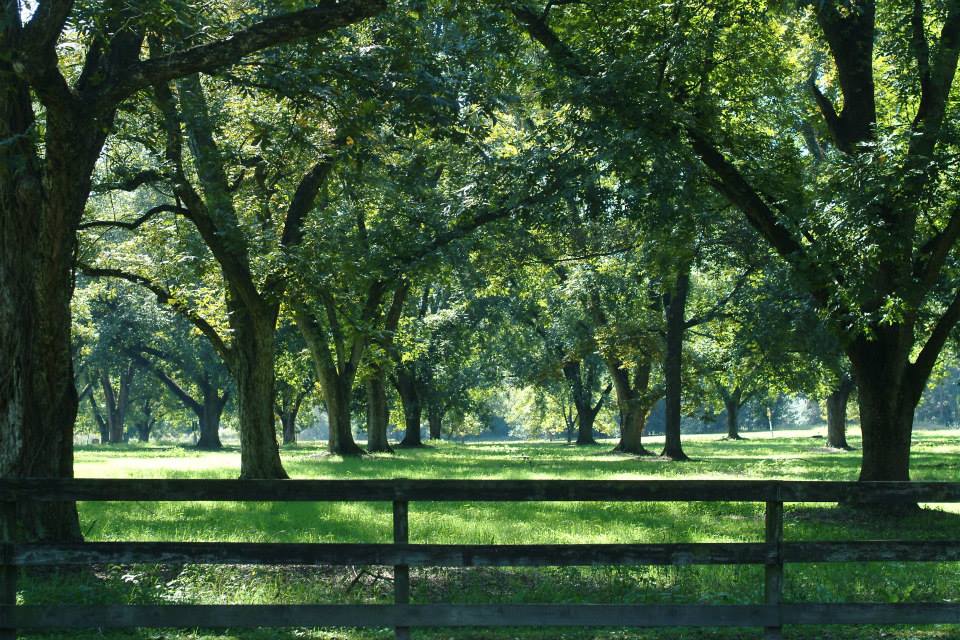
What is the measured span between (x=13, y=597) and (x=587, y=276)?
31.2 metres

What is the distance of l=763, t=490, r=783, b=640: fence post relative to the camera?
7137 mm

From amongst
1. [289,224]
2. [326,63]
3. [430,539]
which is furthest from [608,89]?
[289,224]

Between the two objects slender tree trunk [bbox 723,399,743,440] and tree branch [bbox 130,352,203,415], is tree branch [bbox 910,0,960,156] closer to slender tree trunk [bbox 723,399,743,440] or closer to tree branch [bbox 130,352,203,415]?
tree branch [bbox 130,352,203,415]

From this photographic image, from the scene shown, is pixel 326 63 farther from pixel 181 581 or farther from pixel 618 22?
pixel 618 22

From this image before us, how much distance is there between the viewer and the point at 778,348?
33.8m

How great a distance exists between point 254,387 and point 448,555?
17052 millimetres

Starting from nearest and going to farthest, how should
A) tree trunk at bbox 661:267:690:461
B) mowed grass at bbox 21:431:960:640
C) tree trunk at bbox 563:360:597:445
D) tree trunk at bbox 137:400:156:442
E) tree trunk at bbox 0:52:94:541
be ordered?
1. mowed grass at bbox 21:431:960:640
2. tree trunk at bbox 0:52:94:541
3. tree trunk at bbox 661:267:690:461
4. tree trunk at bbox 563:360:597:445
5. tree trunk at bbox 137:400:156:442

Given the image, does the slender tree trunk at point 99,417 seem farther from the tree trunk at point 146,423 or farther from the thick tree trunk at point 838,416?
the thick tree trunk at point 838,416

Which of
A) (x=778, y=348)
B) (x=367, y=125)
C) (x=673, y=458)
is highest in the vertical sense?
(x=367, y=125)

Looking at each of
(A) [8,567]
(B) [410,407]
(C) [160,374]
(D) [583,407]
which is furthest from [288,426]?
(A) [8,567]

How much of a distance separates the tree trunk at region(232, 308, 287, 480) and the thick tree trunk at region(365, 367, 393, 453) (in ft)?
61.0

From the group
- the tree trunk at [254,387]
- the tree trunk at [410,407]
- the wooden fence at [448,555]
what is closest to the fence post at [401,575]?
the wooden fence at [448,555]

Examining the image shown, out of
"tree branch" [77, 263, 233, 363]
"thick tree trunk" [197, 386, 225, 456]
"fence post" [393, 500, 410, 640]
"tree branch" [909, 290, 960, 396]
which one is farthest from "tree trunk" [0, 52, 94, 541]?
"thick tree trunk" [197, 386, 225, 456]

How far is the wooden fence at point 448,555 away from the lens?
22.9ft
